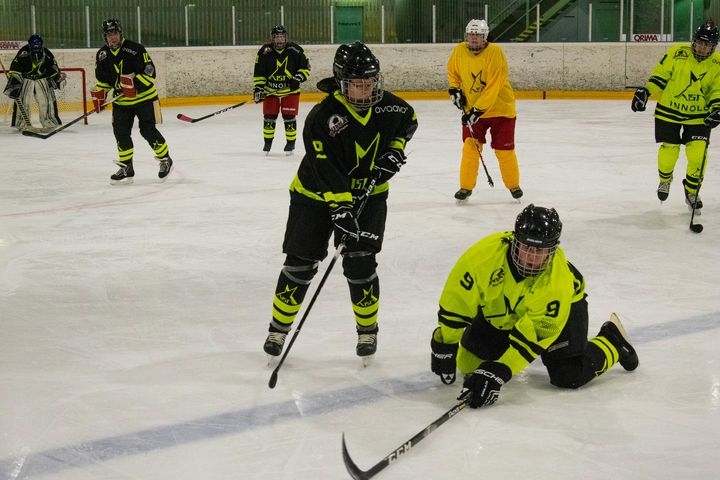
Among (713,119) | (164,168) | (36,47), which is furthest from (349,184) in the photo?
(36,47)

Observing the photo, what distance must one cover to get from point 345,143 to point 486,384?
2.89 ft

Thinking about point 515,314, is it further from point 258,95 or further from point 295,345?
point 258,95

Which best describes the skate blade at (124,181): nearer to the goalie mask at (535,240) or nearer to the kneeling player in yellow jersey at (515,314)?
the kneeling player in yellow jersey at (515,314)

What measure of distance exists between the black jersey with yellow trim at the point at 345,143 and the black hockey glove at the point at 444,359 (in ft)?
1.69

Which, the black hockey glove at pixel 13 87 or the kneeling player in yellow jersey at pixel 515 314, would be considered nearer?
the kneeling player in yellow jersey at pixel 515 314

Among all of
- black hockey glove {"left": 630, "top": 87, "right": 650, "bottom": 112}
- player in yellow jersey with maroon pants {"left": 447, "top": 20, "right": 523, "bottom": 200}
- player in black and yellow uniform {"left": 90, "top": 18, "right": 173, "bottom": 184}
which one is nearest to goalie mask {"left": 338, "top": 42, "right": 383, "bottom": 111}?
black hockey glove {"left": 630, "top": 87, "right": 650, "bottom": 112}

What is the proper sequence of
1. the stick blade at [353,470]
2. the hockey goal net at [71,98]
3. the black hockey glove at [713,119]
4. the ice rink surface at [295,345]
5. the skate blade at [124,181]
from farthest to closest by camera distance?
the hockey goal net at [71,98] → the skate blade at [124,181] → the black hockey glove at [713,119] → the ice rink surface at [295,345] → the stick blade at [353,470]

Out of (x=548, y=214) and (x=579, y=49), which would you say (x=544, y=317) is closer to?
(x=548, y=214)

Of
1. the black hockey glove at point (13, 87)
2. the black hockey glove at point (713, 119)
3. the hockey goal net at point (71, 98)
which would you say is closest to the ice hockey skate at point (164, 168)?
the black hockey glove at point (713, 119)

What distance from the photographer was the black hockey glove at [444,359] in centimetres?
305

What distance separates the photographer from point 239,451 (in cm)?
264

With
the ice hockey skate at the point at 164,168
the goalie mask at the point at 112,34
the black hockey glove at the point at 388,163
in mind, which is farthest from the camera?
the ice hockey skate at the point at 164,168

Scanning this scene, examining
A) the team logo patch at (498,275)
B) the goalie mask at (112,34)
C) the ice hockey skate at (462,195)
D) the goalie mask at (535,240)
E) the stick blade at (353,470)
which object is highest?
the goalie mask at (112,34)

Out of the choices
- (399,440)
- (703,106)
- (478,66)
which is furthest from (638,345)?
(478,66)
